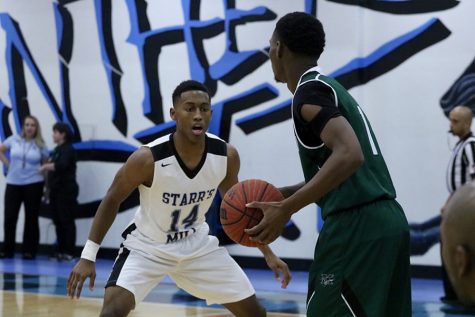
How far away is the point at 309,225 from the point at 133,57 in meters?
3.74

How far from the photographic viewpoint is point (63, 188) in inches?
498

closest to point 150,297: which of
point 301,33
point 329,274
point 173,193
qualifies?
point 173,193

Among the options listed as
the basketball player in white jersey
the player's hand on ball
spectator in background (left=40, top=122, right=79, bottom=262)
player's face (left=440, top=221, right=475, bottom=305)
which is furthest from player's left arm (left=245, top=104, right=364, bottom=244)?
spectator in background (left=40, top=122, right=79, bottom=262)

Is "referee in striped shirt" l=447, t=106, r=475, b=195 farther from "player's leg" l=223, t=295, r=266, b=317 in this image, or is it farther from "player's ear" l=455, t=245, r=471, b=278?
"player's ear" l=455, t=245, r=471, b=278

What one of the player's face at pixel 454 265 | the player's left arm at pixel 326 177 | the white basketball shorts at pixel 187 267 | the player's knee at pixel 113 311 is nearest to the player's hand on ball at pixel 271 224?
the player's left arm at pixel 326 177

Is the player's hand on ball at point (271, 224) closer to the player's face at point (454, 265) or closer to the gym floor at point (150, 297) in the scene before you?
the player's face at point (454, 265)

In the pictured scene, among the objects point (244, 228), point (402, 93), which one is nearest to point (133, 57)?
point (402, 93)

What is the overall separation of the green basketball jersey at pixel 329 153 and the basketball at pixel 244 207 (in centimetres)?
23

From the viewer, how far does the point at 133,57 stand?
1297cm

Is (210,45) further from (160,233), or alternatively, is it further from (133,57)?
(160,233)

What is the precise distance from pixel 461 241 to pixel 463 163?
6985mm

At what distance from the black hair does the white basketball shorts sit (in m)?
7.06

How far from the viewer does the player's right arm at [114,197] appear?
16.6 feet

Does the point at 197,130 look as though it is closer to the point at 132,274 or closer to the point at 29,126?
the point at 132,274
